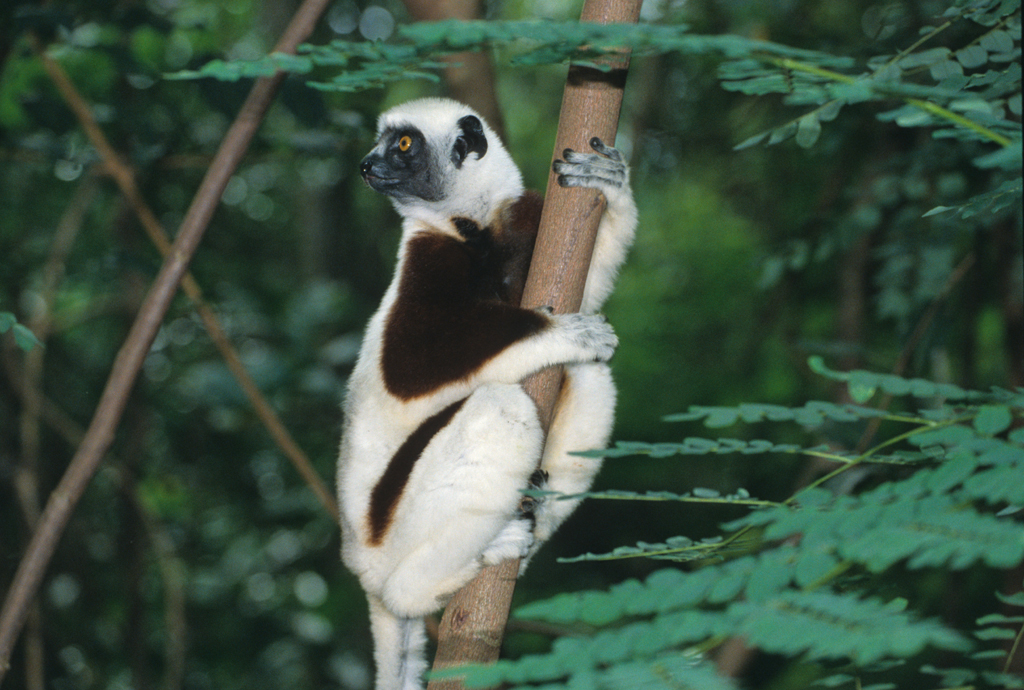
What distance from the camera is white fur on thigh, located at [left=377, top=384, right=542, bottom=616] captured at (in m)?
2.60

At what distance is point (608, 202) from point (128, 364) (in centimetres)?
184

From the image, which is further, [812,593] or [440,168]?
[440,168]

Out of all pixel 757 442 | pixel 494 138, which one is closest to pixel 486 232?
pixel 494 138

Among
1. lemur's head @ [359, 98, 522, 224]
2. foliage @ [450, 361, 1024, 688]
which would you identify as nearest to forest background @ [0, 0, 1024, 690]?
lemur's head @ [359, 98, 522, 224]

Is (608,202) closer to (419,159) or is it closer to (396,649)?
(419,159)

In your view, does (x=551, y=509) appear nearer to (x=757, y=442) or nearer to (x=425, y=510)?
(x=425, y=510)

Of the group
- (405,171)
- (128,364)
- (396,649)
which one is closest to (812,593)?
(396,649)

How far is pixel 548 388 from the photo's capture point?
2602mm

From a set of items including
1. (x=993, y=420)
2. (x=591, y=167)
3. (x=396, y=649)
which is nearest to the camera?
(x=993, y=420)

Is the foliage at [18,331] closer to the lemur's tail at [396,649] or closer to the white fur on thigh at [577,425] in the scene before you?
the lemur's tail at [396,649]

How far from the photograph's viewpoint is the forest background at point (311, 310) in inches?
164

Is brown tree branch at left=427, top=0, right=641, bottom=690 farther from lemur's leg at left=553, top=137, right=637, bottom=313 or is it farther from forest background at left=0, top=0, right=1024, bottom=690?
forest background at left=0, top=0, right=1024, bottom=690

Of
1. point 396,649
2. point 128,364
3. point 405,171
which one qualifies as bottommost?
point 396,649

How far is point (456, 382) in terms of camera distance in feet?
9.45
